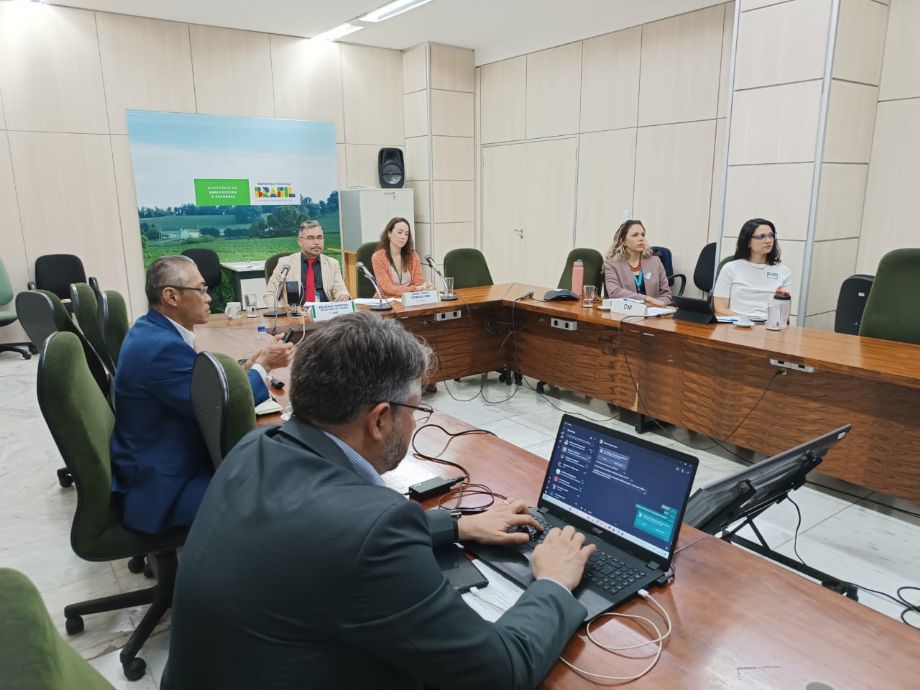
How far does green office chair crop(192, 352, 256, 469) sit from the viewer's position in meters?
1.63

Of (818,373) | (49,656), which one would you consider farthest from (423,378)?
(818,373)

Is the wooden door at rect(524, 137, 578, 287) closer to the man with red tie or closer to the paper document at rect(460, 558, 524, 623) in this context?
the man with red tie

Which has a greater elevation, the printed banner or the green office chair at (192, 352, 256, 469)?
the printed banner

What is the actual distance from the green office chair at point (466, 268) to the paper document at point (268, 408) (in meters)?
2.96

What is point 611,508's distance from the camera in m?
1.31

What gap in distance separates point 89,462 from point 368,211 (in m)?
5.62

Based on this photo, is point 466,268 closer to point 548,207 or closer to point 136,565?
point 548,207

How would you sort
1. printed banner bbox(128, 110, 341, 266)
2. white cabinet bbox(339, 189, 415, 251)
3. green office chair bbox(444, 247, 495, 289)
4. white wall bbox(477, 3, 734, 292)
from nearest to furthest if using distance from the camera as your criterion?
green office chair bbox(444, 247, 495, 289)
white wall bbox(477, 3, 734, 292)
printed banner bbox(128, 110, 341, 266)
white cabinet bbox(339, 189, 415, 251)

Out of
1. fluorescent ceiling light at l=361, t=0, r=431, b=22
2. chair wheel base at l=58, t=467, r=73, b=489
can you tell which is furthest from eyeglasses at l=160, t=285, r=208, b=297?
fluorescent ceiling light at l=361, t=0, r=431, b=22

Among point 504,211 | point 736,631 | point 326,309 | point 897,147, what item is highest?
point 897,147

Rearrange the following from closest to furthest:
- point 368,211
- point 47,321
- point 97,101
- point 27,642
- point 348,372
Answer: point 27,642
point 348,372
point 47,321
point 97,101
point 368,211

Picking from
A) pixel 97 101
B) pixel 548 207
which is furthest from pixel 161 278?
pixel 548 207

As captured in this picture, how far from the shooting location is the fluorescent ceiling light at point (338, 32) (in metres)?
6.28

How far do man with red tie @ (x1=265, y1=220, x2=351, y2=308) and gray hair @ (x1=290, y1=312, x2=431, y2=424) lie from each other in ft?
10.9
